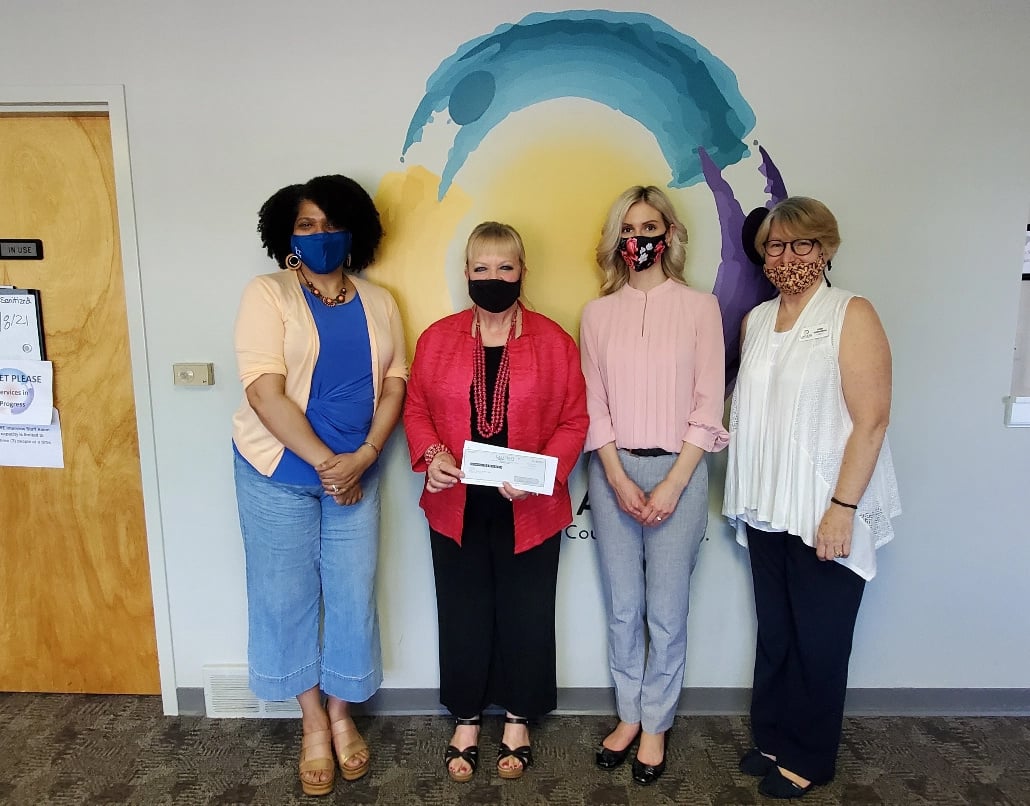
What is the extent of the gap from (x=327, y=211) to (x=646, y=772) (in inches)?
78.0

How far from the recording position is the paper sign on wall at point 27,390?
86.3 inches

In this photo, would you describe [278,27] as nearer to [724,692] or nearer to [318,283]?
[318,283]

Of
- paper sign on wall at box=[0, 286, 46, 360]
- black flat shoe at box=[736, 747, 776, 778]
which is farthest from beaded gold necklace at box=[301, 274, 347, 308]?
black flat shoe at box=[736, 747, 776, 778]

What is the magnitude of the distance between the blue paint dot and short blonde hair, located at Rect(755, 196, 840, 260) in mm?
969

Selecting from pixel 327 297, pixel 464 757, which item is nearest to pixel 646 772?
pixel 464 757

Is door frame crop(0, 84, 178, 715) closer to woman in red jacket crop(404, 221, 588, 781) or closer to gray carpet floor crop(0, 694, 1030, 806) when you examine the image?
gray carpet floor crop(0, 694, 1030, 806)

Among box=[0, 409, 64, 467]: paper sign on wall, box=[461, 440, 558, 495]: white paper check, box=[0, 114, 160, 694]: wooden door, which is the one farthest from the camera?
box=[0, 409, 64, 467]: paper sign on wall

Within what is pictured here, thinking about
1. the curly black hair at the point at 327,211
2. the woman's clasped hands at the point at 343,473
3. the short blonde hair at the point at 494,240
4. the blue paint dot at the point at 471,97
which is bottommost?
the woman's clasped hands at the point at 343,473

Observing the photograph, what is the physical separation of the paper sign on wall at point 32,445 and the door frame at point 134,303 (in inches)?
13.2

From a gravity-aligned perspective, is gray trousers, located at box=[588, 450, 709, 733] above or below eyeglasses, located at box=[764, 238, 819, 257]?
below

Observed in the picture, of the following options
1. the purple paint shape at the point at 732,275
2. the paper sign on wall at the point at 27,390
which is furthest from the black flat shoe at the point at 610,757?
the paper sign on wall at the point at 27,390


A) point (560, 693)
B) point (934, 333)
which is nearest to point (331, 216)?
point (560, 693)

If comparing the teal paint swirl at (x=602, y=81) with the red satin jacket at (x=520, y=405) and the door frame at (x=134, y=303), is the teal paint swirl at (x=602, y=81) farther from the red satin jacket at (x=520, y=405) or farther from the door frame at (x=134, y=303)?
the door frame at (x=134, y=303)

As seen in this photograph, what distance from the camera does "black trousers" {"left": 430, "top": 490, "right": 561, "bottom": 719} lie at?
192 cm
